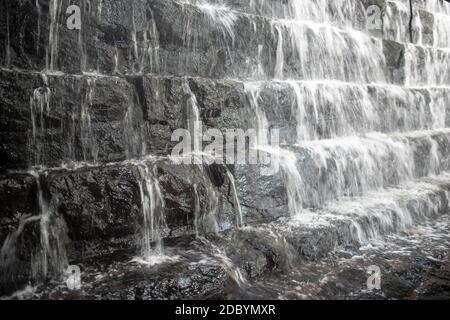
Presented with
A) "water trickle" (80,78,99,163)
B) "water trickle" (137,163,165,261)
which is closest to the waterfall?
"water trickle" (137,163,165,261)

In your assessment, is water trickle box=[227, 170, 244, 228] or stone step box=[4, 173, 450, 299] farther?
water trickle box=[227, 170, 244, 228]

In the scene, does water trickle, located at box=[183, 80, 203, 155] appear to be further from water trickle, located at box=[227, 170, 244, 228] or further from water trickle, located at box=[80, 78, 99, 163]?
water trickle, located at box=[80, 78, 99, 163]

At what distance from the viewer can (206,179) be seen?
19.2 feet

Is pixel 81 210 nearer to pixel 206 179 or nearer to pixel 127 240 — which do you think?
pixel 127 240

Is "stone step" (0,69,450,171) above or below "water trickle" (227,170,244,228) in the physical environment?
above

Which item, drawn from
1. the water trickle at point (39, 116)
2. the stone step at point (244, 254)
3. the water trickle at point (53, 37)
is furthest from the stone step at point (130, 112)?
the stone step at point (244, 254)

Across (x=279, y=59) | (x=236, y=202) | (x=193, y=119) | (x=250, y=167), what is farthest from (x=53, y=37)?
(x=279, y=59)

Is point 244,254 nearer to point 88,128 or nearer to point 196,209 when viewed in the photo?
point 196,209

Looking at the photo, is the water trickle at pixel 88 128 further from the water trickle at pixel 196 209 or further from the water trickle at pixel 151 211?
the water trickle at pixel 196 209

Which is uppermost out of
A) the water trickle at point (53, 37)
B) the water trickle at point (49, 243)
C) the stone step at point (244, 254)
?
the water trickle at point (53, 37)

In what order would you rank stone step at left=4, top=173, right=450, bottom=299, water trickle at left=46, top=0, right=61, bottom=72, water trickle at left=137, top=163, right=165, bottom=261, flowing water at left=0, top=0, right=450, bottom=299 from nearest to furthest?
stone step at left=4, top=173, right=450, bottom=299 → flowing water at left=0, top=0, right=450, bottom=299 → water trickle at left=137, top=163, right=165, bottom=261 → water trickle at left=46, top=0, right=61, bottom=72

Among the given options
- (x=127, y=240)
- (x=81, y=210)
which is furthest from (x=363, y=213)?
(x=81, y=210)
